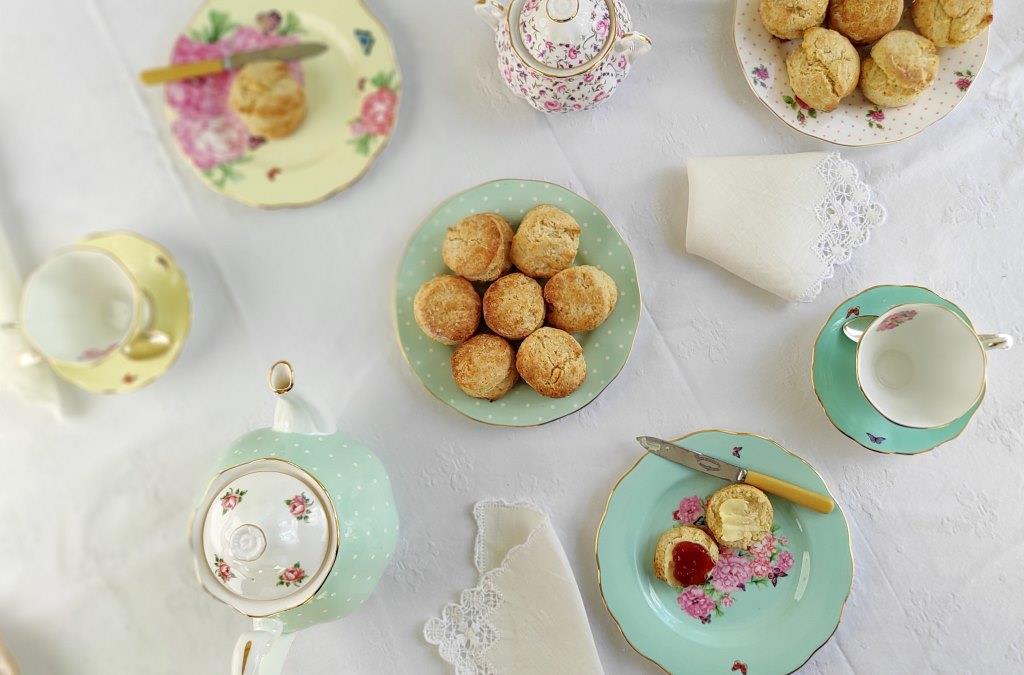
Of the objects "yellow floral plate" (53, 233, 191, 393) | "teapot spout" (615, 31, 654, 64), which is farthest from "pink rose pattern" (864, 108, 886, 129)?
"yellow floral plate" (53, 233, 191, 393)

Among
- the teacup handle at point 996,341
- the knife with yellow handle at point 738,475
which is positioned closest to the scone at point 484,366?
the knife with yellow handle at point 738,475

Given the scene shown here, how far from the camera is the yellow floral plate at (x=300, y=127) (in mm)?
1066

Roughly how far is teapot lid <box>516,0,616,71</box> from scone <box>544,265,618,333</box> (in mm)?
282

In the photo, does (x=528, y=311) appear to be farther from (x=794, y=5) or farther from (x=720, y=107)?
(x=794, y=5)

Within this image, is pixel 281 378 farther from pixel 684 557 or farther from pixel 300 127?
pixel 684 557

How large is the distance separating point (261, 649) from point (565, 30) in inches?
33.8

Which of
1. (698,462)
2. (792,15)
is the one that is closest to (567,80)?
(792,15)

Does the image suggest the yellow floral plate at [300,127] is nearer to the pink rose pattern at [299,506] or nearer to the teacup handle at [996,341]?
the pink rose pattern at [299,506]

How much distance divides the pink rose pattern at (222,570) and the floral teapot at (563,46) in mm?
733

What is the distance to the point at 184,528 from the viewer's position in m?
1.12

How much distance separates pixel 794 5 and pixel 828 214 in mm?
304

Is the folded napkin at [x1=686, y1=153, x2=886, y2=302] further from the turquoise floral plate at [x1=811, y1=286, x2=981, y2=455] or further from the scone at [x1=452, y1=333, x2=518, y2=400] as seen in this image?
the scone at [x1=452, y1=333, x2=518, y2=400]

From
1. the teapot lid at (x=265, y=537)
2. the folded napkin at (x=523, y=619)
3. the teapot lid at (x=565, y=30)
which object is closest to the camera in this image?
the teapot lid at (x=265, y=537)

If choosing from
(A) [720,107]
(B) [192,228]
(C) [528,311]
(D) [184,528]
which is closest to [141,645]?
(D) [184,528]
